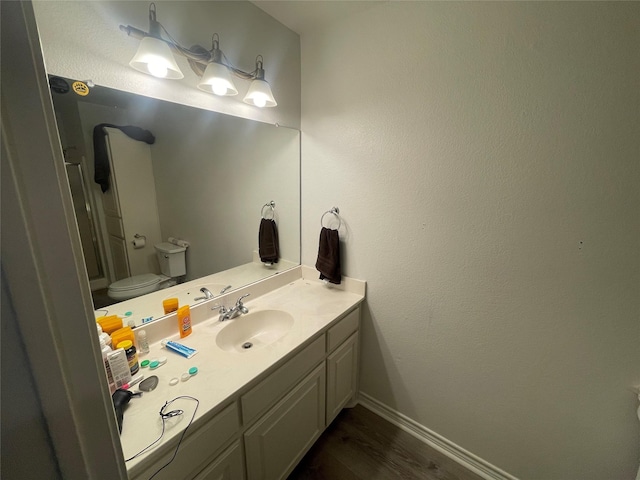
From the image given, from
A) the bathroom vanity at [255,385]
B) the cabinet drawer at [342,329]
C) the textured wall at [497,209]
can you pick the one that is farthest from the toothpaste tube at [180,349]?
the textured wall at [497,209]

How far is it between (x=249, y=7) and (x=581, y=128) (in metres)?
1.56

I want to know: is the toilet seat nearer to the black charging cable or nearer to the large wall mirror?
the large wall mirror

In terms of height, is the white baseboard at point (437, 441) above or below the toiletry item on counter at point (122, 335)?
below

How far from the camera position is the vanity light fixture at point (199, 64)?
0.92m

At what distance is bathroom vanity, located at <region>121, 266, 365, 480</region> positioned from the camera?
30.0 inches

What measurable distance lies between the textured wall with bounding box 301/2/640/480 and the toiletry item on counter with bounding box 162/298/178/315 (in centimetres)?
98

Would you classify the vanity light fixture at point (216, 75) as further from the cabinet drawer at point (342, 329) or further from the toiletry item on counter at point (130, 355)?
the cabinet drawer at point (342, 329)

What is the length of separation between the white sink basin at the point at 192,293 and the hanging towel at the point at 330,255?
0.62 metres

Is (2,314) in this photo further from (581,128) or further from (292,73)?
(292,73)

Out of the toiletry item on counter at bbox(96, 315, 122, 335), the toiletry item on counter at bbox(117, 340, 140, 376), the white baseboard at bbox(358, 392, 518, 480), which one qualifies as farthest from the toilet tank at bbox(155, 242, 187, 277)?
the white baseboard at bbox(358, 392, 518, 480)

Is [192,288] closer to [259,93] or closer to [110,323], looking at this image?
[110,323]

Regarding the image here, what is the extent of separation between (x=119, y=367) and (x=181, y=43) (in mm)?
1281

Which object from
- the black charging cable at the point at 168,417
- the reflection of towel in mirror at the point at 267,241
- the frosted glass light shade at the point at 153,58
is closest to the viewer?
the black charging cable at the point at 168,417

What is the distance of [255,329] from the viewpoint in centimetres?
143
